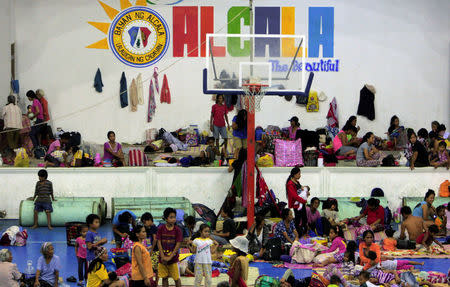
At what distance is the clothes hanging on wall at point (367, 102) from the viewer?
872 inches

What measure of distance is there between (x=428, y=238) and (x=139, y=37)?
10.5 metres

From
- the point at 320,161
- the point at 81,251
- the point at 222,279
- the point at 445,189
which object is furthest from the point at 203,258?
the point at 445,189

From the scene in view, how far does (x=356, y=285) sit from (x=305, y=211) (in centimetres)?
330

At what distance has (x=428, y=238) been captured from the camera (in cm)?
1548

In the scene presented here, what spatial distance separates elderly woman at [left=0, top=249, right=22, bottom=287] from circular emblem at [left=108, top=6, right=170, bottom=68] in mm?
11403

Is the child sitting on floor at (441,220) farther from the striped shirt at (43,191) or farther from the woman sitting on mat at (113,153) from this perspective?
the striped shirt at (43,191)

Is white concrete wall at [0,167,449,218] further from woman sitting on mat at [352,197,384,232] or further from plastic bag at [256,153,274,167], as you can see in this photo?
woman sitting on mat at [352,197,384,232]

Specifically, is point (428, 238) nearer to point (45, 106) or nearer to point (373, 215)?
point (373, 215)

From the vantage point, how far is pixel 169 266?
1217 cm

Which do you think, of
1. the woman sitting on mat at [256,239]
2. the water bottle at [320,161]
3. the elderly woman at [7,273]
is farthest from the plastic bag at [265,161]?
the elderly woman at [7,273]

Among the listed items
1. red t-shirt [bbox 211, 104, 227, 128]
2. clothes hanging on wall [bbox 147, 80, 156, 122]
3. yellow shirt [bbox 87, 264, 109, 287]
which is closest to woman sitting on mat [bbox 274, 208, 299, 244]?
yellow shirt [bbox 87, 264, 109, 287]

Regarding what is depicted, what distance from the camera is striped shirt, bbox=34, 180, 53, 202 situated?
54.9 ft

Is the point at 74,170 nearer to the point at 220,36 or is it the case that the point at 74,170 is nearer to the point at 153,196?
the point at 153,196

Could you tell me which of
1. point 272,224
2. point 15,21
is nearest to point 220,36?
point 272,224
